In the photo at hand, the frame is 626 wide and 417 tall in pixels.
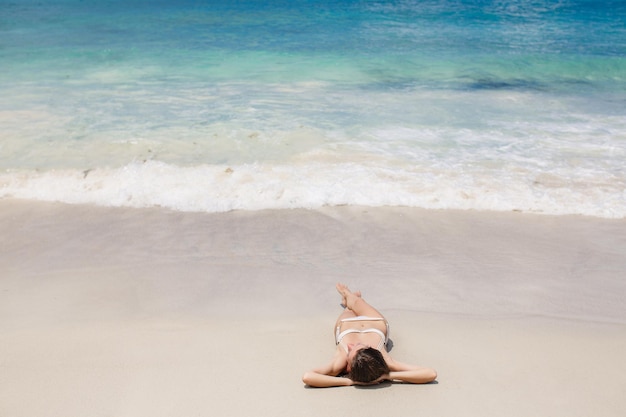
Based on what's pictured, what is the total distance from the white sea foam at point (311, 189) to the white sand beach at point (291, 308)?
24cm

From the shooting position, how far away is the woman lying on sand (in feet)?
11.4

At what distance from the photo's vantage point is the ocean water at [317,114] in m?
6.55

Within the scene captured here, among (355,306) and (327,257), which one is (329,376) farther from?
(327,257)

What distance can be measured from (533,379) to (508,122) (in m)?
6.40

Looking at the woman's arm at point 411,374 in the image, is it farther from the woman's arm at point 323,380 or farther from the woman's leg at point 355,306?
the woman's leg at point 355,306

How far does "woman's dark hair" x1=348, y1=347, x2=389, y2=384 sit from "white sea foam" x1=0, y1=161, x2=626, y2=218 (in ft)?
9.18

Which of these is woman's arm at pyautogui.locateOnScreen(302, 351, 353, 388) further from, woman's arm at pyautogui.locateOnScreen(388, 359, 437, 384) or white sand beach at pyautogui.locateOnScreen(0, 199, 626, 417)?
woman's arm at pyautogui.locateOnScreen(388, 359, 437, 384)

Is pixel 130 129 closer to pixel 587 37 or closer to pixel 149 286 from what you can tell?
pixel 149 286

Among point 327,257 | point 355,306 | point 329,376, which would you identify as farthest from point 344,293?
point 329,376

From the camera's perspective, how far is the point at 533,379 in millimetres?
3559

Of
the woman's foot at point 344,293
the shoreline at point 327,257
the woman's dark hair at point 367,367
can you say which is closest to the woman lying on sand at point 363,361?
the woman's dark hair at point 367,367

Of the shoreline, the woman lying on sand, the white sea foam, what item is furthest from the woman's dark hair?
the white sea foam

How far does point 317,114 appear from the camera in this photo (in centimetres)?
960

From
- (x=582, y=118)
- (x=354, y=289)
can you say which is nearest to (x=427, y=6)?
(x=582, y=118)
